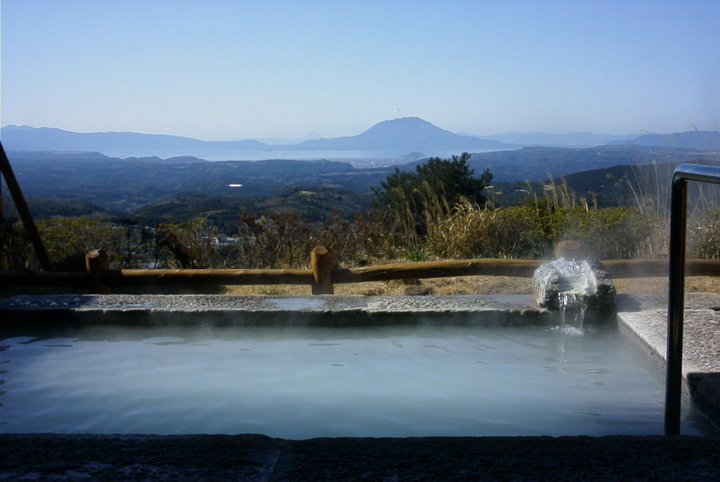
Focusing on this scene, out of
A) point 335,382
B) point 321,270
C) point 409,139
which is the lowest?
point 335,382

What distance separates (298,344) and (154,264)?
355 cm

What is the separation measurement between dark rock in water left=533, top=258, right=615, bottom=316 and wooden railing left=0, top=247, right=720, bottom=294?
816 millimetres

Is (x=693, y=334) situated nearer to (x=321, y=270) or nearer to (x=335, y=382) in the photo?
(x=335, y=382)

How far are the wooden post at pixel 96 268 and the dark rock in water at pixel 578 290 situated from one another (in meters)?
3.31

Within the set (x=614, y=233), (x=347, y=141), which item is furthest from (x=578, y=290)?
(x=347, y=141)

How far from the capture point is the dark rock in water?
13.1 ft

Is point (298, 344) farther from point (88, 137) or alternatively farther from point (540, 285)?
point (88, 137)

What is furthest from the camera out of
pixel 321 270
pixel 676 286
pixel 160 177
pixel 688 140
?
pixel 160 177

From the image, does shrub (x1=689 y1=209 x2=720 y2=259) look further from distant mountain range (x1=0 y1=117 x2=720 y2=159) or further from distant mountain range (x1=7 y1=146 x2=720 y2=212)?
distant mountain range (x1=0 y1=117 x2=720 y2=159)

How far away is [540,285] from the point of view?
4145 millimetres

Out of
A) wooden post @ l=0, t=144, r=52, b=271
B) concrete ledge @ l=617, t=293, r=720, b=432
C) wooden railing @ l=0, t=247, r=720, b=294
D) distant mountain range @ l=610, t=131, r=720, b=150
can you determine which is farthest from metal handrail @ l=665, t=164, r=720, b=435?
distant mountain range @ l=610, t=131, r=720, b=150

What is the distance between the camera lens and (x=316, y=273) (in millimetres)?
4898

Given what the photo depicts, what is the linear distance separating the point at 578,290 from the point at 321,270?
1860mm

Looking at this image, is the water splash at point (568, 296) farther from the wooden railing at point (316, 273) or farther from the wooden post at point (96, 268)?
the wooden post at point (96, 268)
